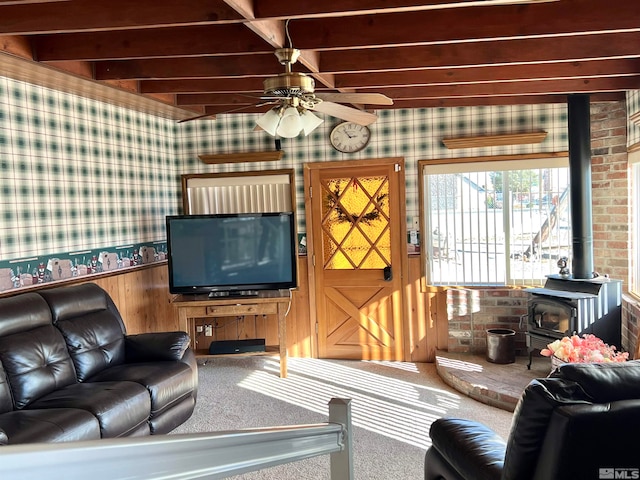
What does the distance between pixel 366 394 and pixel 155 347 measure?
1.74 meters

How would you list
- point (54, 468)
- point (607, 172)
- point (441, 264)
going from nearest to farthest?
point (54, 468) → point (607, 172) → point (441, 264)

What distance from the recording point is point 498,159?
523 cm

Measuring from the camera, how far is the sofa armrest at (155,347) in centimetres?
409

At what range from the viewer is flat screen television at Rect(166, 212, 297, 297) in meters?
Answer: 5.15

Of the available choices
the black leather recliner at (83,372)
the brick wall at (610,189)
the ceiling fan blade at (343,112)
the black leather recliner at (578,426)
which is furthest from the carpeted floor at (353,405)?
the ceiling fan blade at (343,112)

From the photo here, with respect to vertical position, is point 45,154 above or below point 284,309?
above

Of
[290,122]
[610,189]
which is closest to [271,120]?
[290,122]

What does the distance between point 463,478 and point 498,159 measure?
3.67 meters

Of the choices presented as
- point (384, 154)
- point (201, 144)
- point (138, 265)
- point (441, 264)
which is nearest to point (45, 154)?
point (138, 265)

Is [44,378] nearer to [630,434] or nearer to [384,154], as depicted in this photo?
[630,434]

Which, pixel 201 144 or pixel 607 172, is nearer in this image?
pixel 607 172

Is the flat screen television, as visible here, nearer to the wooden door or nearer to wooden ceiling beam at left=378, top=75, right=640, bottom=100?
the wooden door

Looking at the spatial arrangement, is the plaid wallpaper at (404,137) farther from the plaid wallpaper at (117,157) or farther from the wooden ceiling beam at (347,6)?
the wooden ceiling beam at (347,6)

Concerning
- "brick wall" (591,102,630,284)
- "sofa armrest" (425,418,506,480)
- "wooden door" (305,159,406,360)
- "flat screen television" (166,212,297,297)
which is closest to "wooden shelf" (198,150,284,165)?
"wooden door" (305,159,406,360)
